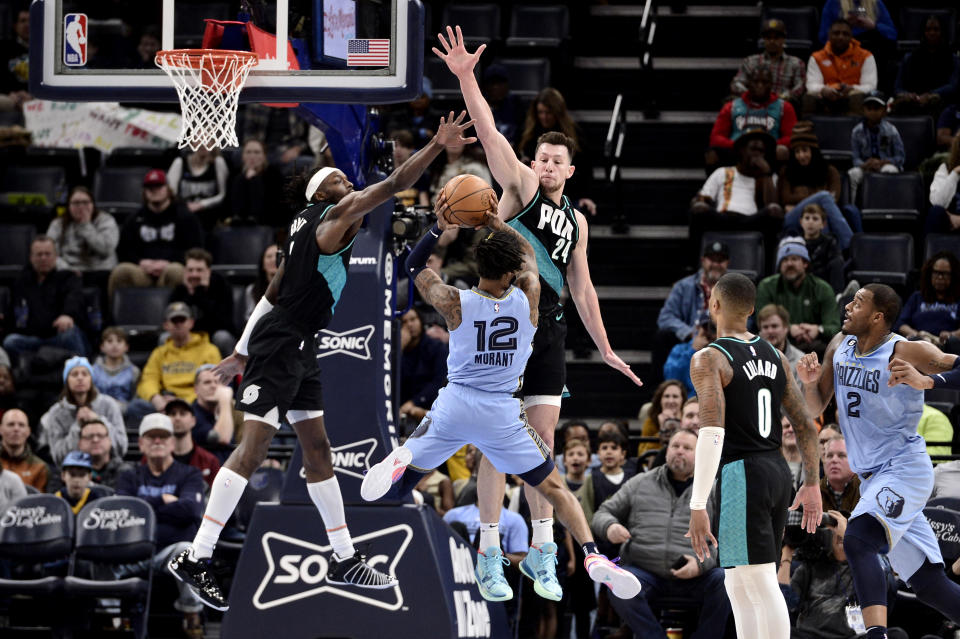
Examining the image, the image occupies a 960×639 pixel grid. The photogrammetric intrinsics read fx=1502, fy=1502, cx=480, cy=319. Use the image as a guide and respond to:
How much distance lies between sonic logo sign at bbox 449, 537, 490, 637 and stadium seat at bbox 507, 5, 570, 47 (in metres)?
8.93

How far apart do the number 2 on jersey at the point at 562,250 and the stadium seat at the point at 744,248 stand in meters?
5.60

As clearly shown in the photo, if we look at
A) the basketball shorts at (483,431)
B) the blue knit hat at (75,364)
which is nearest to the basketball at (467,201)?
the basketball shorts at (483,431)

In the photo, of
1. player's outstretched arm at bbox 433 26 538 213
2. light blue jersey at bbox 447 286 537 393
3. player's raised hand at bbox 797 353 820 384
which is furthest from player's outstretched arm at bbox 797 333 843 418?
player's outstretched arm at bbox 433 26 538 213

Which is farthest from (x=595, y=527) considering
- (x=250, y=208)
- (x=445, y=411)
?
(x=250, y=208)

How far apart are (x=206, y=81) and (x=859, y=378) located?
423 centimetres

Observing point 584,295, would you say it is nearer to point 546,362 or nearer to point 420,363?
point 546,362

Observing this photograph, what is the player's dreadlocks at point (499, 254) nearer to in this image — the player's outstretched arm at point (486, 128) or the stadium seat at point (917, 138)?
the player's outstretched arm at point (486, 128)

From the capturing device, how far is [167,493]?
40.7ft

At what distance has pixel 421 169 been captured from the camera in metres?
7.95

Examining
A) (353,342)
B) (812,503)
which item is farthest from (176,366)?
(812,503)

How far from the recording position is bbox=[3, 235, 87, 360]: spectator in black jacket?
48.9 ft

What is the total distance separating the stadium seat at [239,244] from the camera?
15656 millimetres

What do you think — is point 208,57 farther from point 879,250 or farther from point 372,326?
point 879,250

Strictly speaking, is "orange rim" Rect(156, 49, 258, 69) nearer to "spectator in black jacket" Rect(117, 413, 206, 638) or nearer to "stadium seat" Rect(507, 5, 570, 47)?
"spectator in black jacket" Rect(117, 413, 206, 638)
